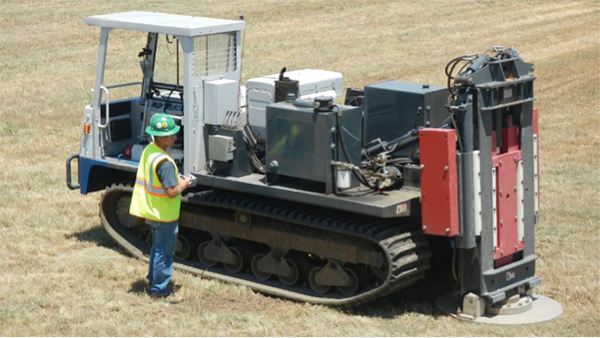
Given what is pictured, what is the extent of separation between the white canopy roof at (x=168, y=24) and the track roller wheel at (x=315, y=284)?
7.64 feet

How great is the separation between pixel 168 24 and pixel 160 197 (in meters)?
1.73

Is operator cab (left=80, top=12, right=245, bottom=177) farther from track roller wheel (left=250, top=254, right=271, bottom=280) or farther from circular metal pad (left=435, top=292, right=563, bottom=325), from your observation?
circular metal pad (left=435, top=292, right=563, bottom=325)

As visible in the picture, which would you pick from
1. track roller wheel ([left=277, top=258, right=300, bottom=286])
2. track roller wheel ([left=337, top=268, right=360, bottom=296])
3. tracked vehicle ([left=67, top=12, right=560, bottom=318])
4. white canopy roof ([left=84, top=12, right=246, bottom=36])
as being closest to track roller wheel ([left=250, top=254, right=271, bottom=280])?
tracked vehicle ([left=67, top=12, right=560, bottom=318])

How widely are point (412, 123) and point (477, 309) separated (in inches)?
70.0

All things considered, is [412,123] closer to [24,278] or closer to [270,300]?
[270,300]

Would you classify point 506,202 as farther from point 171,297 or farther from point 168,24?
point 168,24

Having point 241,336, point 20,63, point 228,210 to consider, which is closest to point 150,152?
point 228,210

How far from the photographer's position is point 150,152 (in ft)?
31.1

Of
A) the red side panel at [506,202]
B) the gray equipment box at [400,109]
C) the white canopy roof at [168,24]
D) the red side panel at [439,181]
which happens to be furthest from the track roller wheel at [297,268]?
the white canopy roof at [168,24]

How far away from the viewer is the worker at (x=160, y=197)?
370 inches

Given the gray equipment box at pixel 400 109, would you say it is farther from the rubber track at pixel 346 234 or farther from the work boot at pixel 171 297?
the work boot at pixel 171 297

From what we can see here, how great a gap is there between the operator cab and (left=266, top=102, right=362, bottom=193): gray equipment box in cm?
78

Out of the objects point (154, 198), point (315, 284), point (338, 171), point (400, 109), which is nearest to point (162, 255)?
point (154, 198)

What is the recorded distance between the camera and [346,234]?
9320 millimetres
